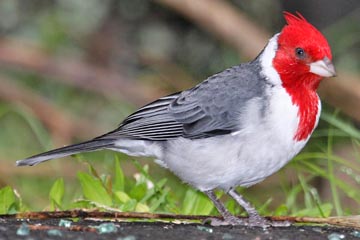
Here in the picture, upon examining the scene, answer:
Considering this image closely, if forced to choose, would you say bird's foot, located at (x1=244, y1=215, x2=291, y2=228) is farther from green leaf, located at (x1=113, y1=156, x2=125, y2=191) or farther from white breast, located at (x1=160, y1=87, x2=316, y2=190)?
green leaf, located at (x1=113, y1=156, x2=125, y2=191)

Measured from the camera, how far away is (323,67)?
4.92 meters

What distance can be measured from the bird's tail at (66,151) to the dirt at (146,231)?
19.7 inches

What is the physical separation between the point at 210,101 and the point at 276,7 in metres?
3.92

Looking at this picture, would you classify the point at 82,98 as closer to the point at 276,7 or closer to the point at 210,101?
the point at 276,7

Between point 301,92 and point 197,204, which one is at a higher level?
point 301,92

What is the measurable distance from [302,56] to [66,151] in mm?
1326

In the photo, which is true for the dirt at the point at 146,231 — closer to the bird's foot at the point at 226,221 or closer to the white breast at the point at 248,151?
the bird's foot at the point at 226,221

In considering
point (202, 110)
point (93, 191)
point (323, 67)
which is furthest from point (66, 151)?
point (323, 67)

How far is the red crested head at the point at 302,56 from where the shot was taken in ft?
16.2

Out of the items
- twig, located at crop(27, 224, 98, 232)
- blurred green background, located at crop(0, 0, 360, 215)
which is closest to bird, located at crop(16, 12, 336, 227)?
twig, located at crop(27, 224, 98, 232)

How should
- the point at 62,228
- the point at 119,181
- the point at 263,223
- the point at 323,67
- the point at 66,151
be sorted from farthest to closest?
the point at 119,181, the point at 66,151, the point at 323,67, the point at 263,223, the point at 62,228

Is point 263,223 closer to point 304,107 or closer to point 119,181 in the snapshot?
point 304,107

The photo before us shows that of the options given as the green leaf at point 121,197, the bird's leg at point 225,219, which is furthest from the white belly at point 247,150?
the green leaf at point 121,197

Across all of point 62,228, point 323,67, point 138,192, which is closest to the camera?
point 62,228
